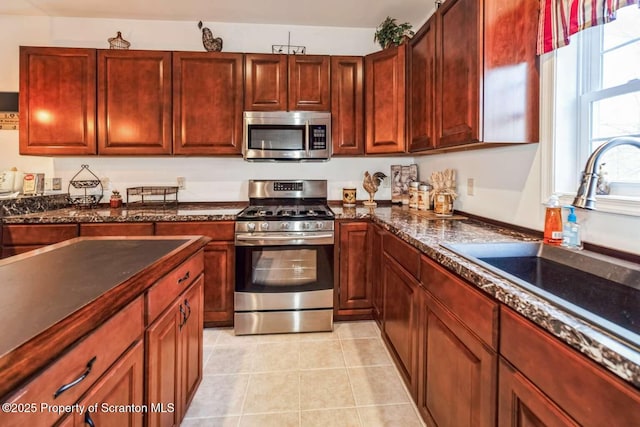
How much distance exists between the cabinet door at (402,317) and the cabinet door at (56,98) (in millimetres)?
2627

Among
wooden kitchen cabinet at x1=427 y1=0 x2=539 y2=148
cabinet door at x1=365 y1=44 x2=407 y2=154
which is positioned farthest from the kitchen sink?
cabinet door at x1=365 y1=44 x2=407 y2=154

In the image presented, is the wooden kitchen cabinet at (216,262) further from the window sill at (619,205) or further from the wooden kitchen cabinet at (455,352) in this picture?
the window sill at (619,205)

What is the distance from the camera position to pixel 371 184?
9.57ft

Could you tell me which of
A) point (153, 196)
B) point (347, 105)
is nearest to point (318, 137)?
point (347, 105)

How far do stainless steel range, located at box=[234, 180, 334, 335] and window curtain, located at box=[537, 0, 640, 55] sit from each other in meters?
1.63

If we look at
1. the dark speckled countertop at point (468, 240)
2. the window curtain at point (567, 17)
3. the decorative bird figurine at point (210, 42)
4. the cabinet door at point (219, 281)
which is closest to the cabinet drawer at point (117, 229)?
the dark speckled countertop at point (468, 240)

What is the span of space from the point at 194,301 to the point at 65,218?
1499 mm

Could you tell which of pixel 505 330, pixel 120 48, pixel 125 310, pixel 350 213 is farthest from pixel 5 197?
pixel 505 330

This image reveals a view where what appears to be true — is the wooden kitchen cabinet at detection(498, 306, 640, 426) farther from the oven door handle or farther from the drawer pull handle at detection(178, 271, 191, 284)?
the oven door handle

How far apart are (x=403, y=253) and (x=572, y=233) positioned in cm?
74

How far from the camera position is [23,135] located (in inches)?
99.5

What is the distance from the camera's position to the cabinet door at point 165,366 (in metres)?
1.08

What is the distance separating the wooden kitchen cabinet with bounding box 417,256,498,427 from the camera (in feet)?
3.22

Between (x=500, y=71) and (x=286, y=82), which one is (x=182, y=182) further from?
(x=500, y=71)
